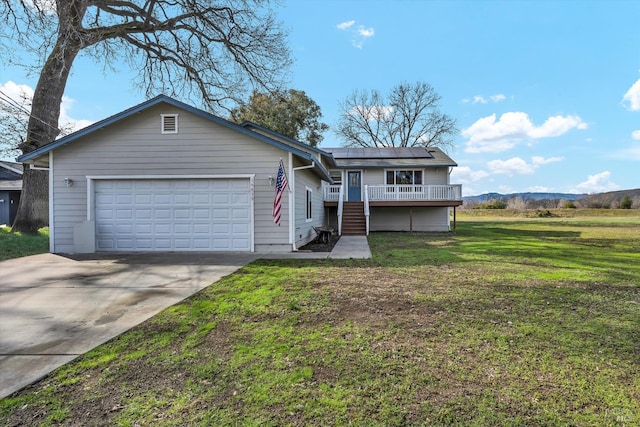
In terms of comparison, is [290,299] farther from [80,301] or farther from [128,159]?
[128,159]

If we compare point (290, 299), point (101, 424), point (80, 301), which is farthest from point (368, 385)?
point (80, 301)

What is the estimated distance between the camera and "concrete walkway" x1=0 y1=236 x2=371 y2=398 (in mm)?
3506

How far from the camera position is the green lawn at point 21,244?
34.9ft

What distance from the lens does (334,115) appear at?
38.5 meters

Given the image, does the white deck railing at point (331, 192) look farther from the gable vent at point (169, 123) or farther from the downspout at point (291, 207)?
the gable vent at point (169, 123)

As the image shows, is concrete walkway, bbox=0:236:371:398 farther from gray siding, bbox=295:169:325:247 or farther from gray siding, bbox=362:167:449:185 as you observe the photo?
gray siding, bbox=362:167:449:185

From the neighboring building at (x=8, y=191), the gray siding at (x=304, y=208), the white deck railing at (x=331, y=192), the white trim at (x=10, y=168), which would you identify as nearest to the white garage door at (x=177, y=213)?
the gray siding at (x=304, y=208)

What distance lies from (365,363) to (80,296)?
16.2 ft

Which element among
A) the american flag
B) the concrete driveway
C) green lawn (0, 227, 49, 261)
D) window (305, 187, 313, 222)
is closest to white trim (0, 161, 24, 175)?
green lawn (0, 227, 49, 261)

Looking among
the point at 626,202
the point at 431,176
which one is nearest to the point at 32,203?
the point at 431,176

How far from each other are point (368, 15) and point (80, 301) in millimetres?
18028

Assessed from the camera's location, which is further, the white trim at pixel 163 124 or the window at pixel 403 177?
the window at pixel 403 177

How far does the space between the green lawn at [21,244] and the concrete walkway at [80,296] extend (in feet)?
2.89

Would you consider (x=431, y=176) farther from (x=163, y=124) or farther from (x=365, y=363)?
(x=365, y=363)
